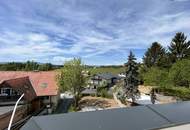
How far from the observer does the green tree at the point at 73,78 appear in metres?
41.9

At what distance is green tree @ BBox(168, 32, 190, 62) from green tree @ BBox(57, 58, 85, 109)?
125 feet

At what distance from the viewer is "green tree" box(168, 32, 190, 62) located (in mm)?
70188

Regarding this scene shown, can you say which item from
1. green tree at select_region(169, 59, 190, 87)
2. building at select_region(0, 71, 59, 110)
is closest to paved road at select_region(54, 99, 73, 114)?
building at select_region(0, 71, 59, 110)

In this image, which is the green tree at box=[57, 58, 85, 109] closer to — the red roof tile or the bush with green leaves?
the red roof tile

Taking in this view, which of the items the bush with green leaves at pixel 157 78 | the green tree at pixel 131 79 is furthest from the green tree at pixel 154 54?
the green tree at pixel 131 79

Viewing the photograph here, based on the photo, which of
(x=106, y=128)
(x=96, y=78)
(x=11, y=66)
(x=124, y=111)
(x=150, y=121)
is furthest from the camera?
(x=11, y=66)

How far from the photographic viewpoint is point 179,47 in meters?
70.5

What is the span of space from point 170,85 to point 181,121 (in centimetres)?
4410

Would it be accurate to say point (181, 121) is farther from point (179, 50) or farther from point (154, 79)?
point (179, 50)

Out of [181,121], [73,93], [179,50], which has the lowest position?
[73,93]

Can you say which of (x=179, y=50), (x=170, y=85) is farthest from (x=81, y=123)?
(x=179, y=50)

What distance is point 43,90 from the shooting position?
42.2 meters

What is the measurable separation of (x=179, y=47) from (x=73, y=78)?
41.5 metres

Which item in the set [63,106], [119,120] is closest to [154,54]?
[63,106]
